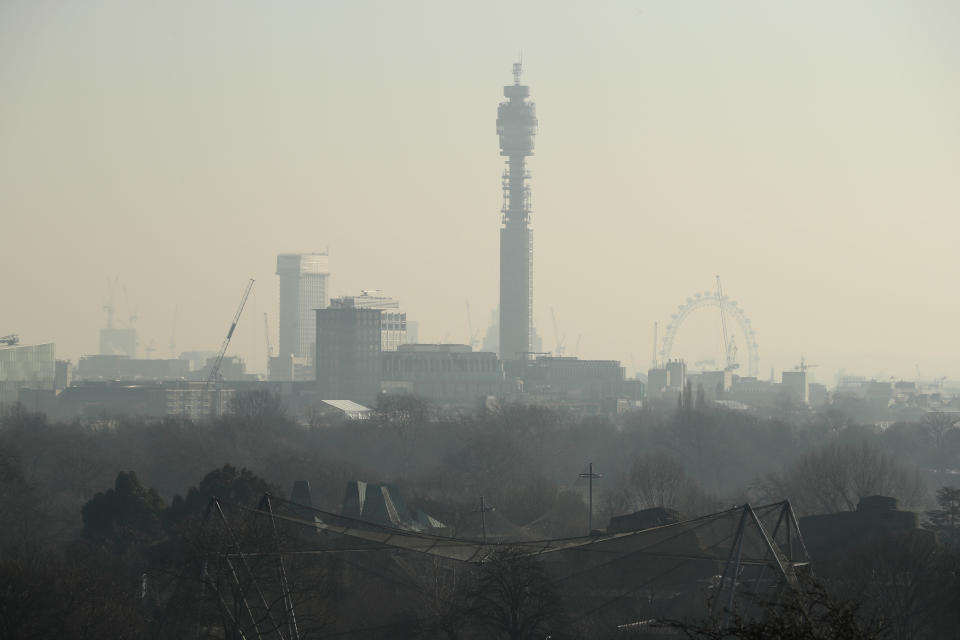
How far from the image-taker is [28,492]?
72.6 m

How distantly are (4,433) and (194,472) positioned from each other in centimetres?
3231

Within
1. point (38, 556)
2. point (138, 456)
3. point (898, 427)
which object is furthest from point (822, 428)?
point (38, 556)

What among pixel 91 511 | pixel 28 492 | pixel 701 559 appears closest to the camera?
pixel 701 559

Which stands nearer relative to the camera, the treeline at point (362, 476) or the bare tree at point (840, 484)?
the treeline at point (362, 476)

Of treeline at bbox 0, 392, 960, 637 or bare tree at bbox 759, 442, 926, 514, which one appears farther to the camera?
bare tree at bbox 759, 442, 926, 514

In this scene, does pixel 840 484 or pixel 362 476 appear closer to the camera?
pixel 840 484

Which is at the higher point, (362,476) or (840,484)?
(840,484)

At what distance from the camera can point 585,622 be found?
117 ft

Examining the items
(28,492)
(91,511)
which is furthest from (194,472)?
(91,511)

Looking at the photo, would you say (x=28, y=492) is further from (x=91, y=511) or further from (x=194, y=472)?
(x=194, y=472)

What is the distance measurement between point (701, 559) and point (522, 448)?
298 feet

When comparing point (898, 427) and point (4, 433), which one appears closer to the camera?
point (4, 433)

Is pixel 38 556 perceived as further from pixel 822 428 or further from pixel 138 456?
pixel 822 428

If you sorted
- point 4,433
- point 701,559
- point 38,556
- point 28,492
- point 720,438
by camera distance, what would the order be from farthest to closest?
1. point 720,438
2. point 4,433
3. point 28,492
4. point 38,556
5. point 701,559
